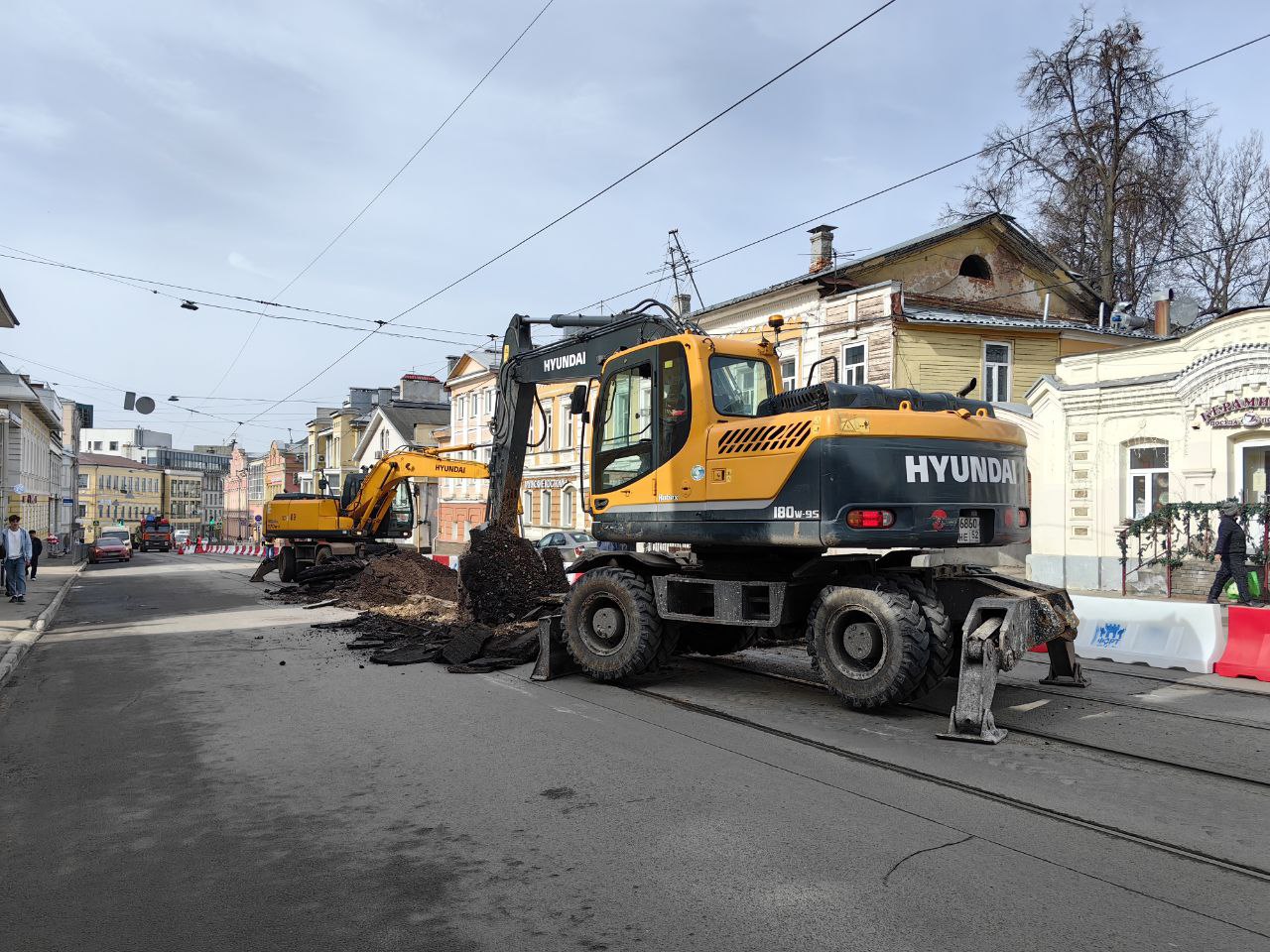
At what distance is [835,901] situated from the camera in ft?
12.9

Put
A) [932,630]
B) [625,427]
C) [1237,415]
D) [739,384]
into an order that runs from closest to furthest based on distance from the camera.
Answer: [932,630] < [739,384] < [625,427] < [1237,415]

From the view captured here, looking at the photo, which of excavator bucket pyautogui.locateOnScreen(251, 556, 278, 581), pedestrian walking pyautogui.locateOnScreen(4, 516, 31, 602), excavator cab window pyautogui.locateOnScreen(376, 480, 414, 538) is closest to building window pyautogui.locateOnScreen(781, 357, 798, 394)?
excavator cab window pyautogui.locateOnScreen(376, 480, 414, 538)

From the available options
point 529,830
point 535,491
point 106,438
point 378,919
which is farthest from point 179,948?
point 106,438

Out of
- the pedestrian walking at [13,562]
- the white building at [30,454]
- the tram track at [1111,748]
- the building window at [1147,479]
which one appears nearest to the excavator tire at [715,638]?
the tram track at [1111,748]

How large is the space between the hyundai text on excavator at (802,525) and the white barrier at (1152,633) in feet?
6.91

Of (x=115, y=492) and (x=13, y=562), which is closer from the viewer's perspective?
(x=13, y=562)

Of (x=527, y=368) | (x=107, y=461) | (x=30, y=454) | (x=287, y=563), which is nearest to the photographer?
(x=527, y=368)

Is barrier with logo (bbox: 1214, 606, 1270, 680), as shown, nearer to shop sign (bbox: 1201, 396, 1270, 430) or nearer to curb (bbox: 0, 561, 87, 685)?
shop sign (bbox: 1201, 396, 1270, 430)

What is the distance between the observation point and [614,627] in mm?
8828

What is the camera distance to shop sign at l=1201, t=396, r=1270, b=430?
1728 cm

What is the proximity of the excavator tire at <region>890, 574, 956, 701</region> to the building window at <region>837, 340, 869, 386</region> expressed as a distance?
18070 millimetres

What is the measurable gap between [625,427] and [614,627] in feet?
6.37

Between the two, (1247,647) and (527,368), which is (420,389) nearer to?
(527,368)

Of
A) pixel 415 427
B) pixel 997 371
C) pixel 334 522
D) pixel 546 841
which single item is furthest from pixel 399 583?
pixel 415 427
